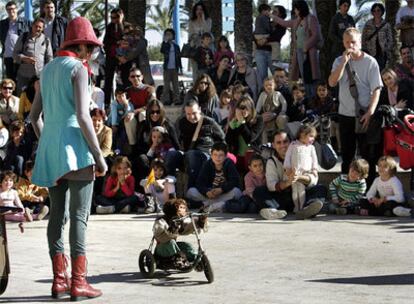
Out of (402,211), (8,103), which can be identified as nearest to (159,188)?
(402,211)

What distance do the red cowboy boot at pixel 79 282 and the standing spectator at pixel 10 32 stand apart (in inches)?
445

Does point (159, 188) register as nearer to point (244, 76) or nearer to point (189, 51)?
point (244, 76)

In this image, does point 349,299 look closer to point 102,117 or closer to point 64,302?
point 64,302

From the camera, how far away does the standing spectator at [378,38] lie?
18156 mm

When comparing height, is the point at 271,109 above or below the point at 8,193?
above

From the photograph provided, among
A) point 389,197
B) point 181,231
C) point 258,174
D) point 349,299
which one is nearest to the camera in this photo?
point 349,299

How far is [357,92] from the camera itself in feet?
44.0

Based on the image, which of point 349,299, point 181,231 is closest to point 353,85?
point 181,231

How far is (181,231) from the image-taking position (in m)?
9.00

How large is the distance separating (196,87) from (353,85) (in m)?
2.98

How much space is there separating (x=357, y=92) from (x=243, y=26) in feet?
41.9

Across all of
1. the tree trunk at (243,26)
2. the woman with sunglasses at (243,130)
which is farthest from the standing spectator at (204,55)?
the tree trunk at (243,26)

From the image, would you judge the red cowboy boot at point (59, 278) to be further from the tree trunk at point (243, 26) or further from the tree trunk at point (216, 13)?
the tree trunk at point (216, 13)

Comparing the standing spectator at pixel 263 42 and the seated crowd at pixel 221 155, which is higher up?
the standing spectator at pixel 263 42
